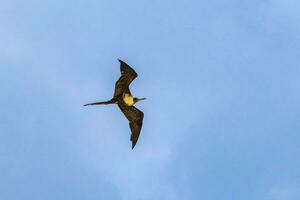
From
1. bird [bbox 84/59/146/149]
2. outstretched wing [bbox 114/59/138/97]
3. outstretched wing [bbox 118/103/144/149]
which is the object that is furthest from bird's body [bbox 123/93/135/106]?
outstretched wing [bbox 118/103/144/149]

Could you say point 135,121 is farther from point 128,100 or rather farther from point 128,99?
point 128,99

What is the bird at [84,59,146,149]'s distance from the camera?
63.6m

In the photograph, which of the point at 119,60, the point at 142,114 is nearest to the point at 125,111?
the point at 142,114

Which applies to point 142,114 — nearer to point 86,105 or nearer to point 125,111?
point 125,111

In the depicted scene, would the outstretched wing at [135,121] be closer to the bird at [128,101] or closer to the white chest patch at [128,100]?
the bird at [128,101]

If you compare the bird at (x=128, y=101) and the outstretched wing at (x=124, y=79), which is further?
the bird at (x=128, y=101)

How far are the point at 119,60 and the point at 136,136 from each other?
27.0ft

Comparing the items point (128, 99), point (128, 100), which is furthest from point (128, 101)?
point (128, 99)

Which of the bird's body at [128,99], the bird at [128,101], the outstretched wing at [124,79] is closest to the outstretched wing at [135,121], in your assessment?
the bird at [128,101]

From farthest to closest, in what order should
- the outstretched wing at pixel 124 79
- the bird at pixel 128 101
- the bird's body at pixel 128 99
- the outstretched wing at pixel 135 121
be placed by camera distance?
the outstretched wing at pixel 135 121 → the bird's body at pixel 128 99 → the bird at pixel 128 101 → the outstretched wing at pixel 124 79

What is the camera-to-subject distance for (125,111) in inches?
2653

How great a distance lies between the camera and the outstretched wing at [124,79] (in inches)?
2491

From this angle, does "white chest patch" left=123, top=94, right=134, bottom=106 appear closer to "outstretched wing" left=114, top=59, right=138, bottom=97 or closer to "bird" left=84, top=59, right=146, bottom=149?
"bird" left=84, top=59, right=146, bottom=149

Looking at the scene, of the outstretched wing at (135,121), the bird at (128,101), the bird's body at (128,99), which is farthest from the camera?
the outstretched wing at (135,121)
